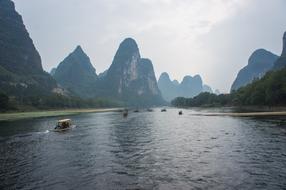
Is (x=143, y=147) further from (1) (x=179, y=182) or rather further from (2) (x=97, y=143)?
(1) (x=179, y=182)

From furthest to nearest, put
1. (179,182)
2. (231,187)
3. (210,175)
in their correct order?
(210,175) < (179,182) < (231,187)

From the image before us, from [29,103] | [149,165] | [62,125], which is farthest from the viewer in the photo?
[29,103]

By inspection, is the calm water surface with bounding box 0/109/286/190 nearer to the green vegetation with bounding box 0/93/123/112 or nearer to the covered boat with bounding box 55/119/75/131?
the covered boat with bounding box 55/119/75/131

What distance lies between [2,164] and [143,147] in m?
17.0

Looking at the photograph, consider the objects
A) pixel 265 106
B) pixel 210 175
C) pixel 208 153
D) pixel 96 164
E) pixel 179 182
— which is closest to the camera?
pixel 179 182

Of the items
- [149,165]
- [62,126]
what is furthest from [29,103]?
[149,165]

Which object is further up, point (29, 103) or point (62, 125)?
point (29, 103)

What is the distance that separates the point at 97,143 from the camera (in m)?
40.9

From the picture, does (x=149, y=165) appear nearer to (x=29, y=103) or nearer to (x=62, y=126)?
(x=62, y=126)

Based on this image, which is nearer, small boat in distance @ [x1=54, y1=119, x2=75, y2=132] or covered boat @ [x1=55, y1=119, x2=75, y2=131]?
small boat in distance @ [x1=54, y1=119, x2=75, y2=132]

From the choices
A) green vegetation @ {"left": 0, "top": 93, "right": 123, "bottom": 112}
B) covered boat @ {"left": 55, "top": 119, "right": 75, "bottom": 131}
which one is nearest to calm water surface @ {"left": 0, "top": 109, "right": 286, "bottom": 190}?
covered boat @ {"left": 55, "top": 119, "right": 75, "bottom": 131}

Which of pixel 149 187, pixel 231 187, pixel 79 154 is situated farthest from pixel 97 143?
pixel 231 187

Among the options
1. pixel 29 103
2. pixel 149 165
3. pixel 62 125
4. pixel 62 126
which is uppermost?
pixel 29 103

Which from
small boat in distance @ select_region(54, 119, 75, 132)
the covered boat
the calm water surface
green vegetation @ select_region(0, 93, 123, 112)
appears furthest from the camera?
green vegetation @ select_region(0, 93, 123, 112)
